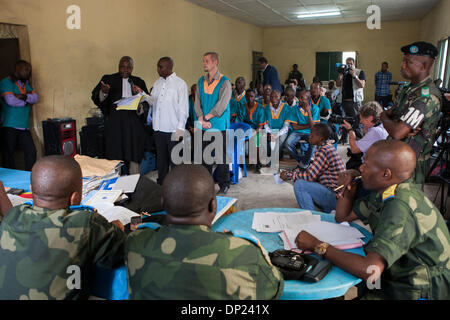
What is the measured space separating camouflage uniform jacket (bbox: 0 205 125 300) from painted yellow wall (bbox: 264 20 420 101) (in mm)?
12539

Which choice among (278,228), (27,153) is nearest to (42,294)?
(278,228)

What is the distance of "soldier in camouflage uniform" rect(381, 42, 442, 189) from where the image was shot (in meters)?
2.36

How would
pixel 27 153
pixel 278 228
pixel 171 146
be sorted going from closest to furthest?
pixel 278 228 → pixel 171 146 → pixel 27 153

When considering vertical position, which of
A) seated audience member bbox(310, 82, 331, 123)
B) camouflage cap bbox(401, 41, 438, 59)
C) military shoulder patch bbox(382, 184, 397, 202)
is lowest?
military shoulder patch bbox(382, 184, 397, 202)

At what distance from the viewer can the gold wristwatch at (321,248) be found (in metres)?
1.44

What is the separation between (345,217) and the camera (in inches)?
72.2

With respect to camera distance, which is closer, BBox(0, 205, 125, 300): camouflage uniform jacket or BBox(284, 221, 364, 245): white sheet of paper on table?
BBox(0, 205, 125, 300): camouflage uniform jacket

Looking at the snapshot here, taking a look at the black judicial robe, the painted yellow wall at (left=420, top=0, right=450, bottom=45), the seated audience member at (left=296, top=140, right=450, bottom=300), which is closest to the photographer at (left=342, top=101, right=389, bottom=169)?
the seated audience member at (left=296, top=140, right=450, bottom=300)

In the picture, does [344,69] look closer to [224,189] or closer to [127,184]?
[224,189]

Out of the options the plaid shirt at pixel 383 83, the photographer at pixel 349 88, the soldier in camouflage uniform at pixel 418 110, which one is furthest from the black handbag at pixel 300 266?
the plaid shirt at pixel 383 83

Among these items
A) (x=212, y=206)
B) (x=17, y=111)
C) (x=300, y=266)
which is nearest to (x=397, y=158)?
(x=300, y=266)

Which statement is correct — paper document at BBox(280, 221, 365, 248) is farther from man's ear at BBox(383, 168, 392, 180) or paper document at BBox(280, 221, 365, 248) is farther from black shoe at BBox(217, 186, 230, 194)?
black shoe at BBox(217, 186, 230, 194)

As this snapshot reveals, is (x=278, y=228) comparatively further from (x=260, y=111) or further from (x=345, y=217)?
(x=260, y=111)
